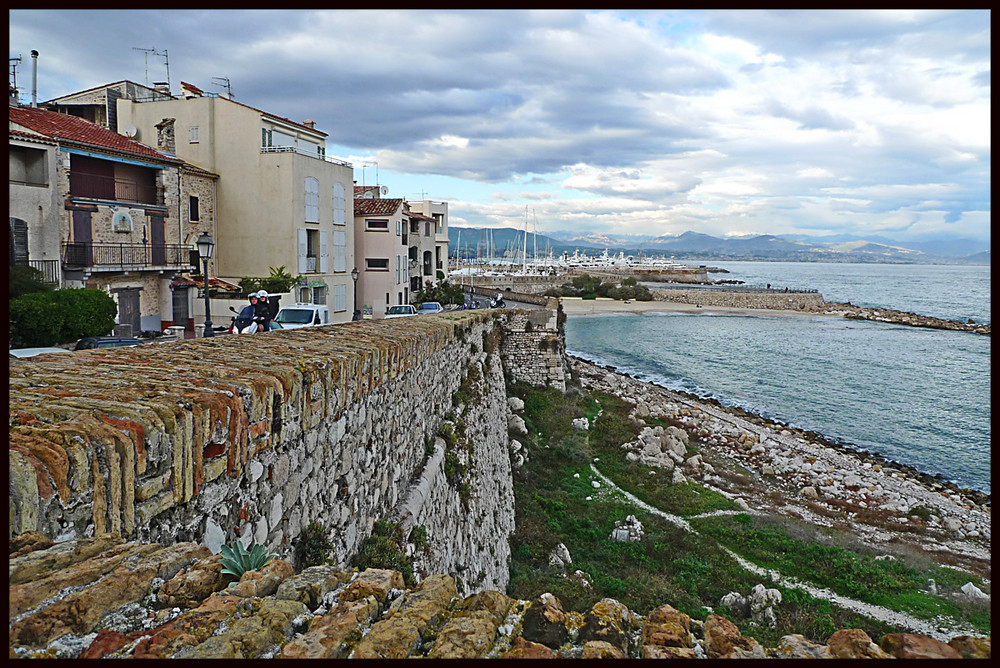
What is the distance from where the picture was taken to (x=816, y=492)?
61.2ft

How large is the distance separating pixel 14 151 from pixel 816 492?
87.9 ft

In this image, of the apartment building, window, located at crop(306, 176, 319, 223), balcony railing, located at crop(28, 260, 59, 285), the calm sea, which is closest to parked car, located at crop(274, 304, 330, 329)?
the apartment building

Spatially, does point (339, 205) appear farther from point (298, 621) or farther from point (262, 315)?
point (298, 621)

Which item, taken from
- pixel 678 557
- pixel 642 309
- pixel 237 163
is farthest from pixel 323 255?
pixel 642 309

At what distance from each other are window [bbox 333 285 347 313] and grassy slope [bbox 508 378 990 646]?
17550mm

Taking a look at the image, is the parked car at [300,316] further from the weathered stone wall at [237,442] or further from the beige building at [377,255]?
the beige building at [377,255]

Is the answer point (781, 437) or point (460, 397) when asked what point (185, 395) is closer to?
point (460, 397)

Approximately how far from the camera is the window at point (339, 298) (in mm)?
31453

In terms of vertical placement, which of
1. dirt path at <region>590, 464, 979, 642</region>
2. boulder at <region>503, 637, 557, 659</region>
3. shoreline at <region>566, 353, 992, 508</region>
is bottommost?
shoreline at <region>566, 353, 992, 508</region>

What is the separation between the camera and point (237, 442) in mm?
3805

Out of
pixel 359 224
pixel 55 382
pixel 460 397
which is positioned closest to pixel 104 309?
pixel 460 397

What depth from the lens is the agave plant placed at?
2996mm

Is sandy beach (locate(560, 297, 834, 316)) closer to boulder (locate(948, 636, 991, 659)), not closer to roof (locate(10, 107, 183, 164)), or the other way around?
roof (locate(10, 107, 183, 164))

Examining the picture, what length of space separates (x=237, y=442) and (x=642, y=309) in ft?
261
